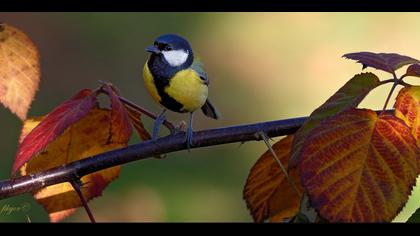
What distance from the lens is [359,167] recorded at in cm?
66

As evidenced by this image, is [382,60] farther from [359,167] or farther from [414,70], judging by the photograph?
[359,167]

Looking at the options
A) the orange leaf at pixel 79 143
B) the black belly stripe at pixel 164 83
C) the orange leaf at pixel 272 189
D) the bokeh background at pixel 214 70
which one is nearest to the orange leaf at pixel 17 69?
the orange leaf at pixel 79 143

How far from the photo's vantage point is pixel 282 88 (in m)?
3.46

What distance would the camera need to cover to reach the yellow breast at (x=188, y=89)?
59.7 inches

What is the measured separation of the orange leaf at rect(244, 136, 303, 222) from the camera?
799 millimetres

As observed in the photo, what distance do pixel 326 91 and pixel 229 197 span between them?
3.00ft

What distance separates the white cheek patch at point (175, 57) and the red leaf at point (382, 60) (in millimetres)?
788

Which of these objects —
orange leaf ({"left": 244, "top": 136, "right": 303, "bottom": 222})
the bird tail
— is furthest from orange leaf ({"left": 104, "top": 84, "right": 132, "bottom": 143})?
the bird tail

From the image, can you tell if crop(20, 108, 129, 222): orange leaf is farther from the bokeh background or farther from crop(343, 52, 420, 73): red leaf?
the bokeh background

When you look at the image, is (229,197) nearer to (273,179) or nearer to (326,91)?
(326,91)

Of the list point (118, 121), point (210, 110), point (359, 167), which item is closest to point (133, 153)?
point (118, 121)

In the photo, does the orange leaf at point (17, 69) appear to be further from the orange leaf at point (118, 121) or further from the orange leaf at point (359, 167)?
the orange leaf at point (359, 167)

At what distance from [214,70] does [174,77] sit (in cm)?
209

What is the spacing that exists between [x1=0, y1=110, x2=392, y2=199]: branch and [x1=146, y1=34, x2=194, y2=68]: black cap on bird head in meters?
0.72
